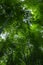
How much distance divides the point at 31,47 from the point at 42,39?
207mm

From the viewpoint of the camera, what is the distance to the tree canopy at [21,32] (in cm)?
293

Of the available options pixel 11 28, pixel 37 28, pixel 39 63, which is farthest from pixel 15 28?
pixel 39 63

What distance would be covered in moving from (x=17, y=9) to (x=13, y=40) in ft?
2.16

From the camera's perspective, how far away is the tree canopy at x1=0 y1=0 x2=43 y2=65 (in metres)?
2.93

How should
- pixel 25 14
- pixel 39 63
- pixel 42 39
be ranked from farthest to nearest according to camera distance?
pixel 25 14, pixel 42 39, pixel 39 63

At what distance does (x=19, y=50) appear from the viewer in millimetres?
2979

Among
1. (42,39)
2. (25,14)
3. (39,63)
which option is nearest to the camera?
(39,63)

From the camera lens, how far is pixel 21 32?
318 cm

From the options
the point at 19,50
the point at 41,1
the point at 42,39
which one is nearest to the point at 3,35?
the point at 19,50

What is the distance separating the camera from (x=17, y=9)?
3.53 m

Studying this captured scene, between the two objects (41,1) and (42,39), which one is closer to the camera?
(42,39)

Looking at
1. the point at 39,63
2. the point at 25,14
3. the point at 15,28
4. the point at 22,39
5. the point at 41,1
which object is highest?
the point at 41,1

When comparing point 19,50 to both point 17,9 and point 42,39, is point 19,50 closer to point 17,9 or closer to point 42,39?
point 42,39

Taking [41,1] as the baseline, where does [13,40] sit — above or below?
below
